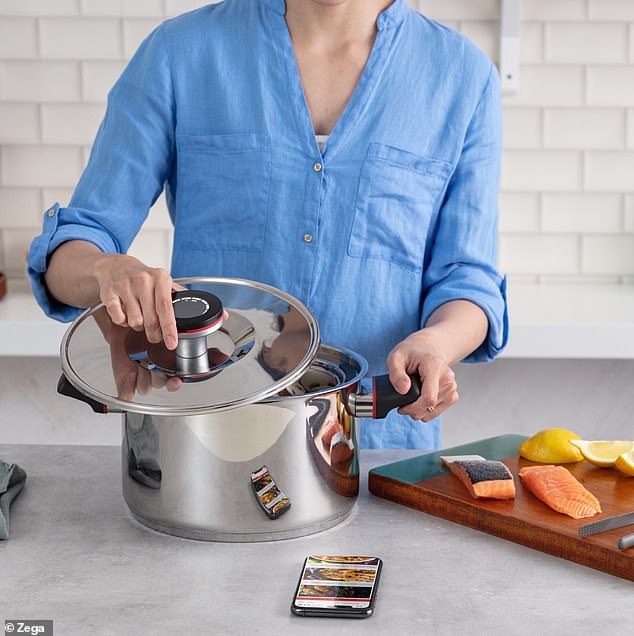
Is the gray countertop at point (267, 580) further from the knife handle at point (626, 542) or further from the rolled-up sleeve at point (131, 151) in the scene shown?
the rolled-up sleeve at point (131, 151)

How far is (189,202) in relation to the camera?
5.78 ft

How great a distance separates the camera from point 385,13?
1.73m

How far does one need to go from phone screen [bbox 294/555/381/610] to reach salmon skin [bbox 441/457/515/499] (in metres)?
0.21

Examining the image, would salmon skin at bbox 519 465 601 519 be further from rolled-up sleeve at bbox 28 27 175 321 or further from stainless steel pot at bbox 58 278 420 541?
rolled-up sleeve at bbox 28 27 175 321

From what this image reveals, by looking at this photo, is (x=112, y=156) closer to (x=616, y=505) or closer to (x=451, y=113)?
(x=451, y=113)

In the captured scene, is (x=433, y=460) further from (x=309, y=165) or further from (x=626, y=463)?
(x=309, y=165)

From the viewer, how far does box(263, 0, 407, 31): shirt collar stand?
1725 millimetres

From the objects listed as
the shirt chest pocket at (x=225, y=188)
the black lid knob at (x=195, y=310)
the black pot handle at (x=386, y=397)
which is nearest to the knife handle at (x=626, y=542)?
the black pot handle at (x=386, y=397)

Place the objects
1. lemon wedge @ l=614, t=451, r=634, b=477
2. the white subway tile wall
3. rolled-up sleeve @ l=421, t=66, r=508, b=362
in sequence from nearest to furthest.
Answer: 1. lemon wedge @ l=614, t=451, r=634, b=477
2. rolled-up sleeve @ l=421, t=66, r=508, b=362
3. the white subway tile wall

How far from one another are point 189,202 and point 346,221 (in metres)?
0.27

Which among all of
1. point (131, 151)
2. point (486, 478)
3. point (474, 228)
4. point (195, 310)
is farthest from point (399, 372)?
point (131, 151)

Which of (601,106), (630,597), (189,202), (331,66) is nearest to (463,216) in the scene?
(331,66)

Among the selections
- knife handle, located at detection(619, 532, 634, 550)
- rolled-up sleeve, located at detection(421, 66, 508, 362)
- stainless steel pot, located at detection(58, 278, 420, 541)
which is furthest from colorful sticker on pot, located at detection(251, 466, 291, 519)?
rolled-up sleeve, located at detection(421, 66, 508, 362)

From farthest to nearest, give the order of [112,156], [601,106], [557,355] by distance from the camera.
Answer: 1. [601,106]
2. [557,355]
3. [112,156]
